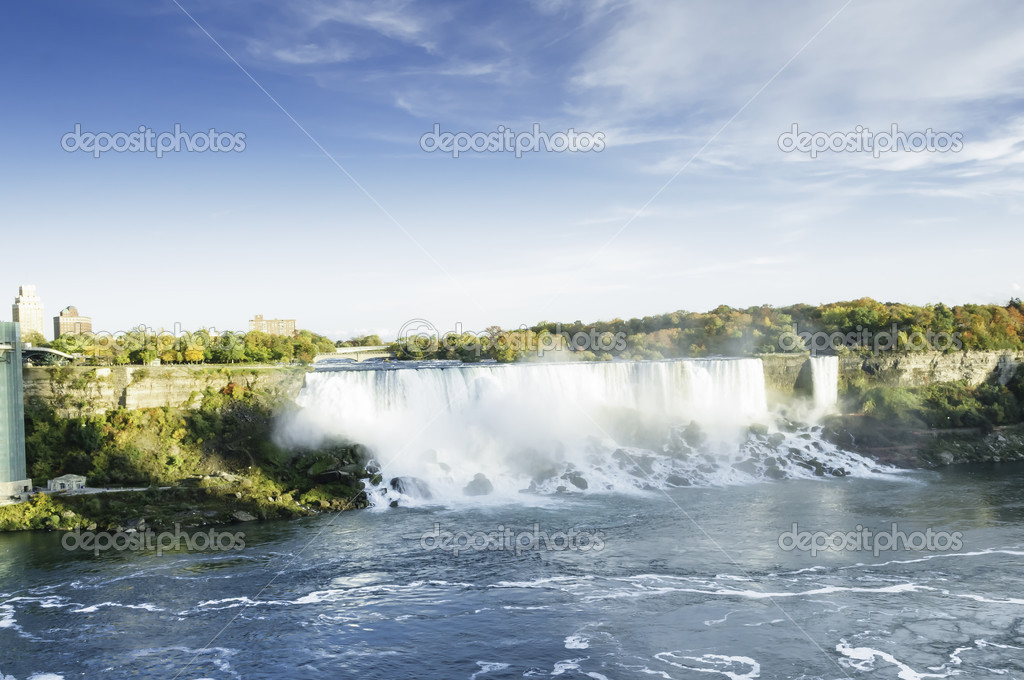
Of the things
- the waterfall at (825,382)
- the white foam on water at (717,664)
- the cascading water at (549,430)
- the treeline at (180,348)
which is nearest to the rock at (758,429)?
the cascading water at (549,430)

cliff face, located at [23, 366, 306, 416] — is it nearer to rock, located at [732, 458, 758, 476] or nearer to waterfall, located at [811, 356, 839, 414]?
rock, located at [732, 458, 758, 476]

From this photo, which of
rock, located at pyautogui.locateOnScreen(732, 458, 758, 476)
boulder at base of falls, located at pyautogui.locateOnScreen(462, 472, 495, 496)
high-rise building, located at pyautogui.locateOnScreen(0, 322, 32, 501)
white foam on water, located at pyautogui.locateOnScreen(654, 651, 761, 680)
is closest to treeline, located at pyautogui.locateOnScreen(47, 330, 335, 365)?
high-rise building, located at pyautogui.locateOnScreen(0, 322, 32, 501)

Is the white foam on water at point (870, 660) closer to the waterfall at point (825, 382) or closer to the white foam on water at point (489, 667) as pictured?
the white foam on water at point (489, 667)

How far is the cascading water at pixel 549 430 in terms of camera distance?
130 feet

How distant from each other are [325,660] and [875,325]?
55.9 m

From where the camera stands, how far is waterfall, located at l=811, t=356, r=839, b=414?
5409 cm

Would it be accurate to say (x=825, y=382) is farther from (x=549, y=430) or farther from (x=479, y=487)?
(x=479, y=487)

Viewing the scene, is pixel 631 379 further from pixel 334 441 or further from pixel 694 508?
pixel 334 441

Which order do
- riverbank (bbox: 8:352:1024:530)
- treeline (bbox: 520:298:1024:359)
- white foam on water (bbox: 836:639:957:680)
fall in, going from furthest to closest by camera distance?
1. treeline (bbox: 520:298:1024:359)
2. riverbank (bbox: 8:352:1024:530)
3. white foam on water (bbox: 836:639:957:680)

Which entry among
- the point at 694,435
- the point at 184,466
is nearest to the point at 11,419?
the point at 184,466

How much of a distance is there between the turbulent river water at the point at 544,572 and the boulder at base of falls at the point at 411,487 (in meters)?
0.08

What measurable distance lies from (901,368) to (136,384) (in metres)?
53.4

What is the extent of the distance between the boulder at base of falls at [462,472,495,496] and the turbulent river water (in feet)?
0.63

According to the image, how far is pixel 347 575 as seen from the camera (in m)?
25.0
